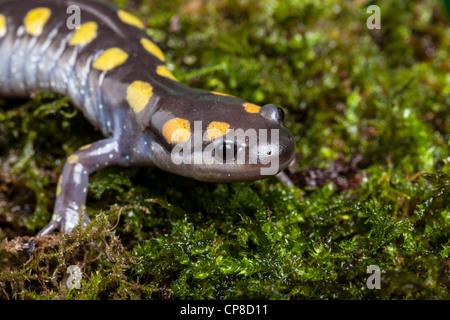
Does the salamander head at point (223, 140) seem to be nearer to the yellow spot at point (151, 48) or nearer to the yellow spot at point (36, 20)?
the yellow spot at point (151, 48)

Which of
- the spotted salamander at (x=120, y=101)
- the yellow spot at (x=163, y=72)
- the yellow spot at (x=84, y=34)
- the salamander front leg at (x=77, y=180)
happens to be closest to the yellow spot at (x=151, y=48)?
the spotted salamander at (x=120, y=101)

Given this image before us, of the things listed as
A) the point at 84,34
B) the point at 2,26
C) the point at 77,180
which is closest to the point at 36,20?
the point at 2,26

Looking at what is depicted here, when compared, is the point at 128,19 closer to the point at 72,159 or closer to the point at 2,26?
the point at 2,26

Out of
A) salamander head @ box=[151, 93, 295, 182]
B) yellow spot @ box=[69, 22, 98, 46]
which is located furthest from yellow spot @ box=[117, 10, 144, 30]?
salamander head @ box=[151, 93, 295, 182]

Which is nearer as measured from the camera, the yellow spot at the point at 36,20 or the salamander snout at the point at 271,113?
the salamander snout at the point at 271,113

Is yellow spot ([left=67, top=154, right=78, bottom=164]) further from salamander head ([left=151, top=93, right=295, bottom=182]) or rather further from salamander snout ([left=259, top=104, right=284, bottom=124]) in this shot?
salamander snout ([left=259, top=104, right=284, bottom=124])
